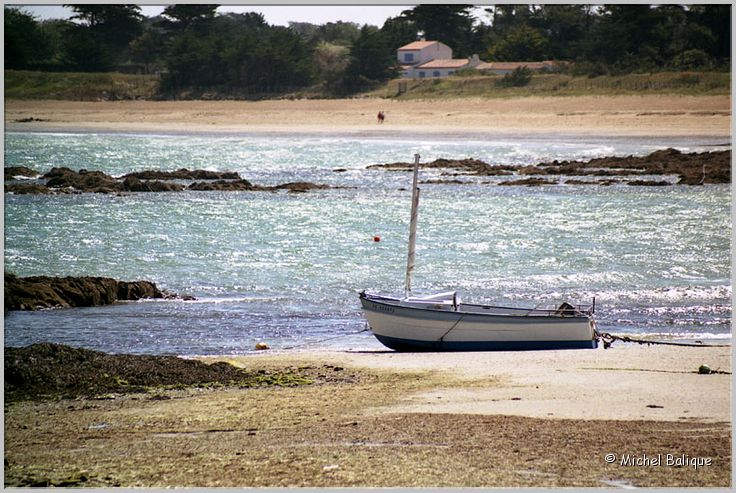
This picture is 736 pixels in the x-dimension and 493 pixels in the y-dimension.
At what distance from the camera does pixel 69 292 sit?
71.2ft

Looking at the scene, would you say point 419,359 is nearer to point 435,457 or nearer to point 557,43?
point 435,457

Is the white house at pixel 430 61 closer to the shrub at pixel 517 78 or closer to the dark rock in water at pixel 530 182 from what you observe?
the shrub at pixel 517 78

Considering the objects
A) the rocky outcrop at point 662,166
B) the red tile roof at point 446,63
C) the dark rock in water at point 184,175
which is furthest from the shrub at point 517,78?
the dark rock in water at point 184,175

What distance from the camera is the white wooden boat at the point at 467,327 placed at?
17.1 meters

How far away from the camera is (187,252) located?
28.9 m

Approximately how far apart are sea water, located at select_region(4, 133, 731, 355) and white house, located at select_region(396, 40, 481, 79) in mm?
13892

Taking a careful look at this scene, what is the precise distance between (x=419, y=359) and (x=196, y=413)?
4669mm

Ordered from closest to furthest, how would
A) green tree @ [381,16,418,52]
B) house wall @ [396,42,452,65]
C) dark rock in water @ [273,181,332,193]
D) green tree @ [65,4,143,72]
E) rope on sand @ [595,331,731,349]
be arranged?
rope on sand @ [595,331,731,349] → green tree @ [65,4,143,72] → dark rock in water @ [273,181,332,193] → green tree @ [381,16,418,52] → house wall @ [396,42,452,65]

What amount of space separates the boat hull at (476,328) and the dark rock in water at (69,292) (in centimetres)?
680

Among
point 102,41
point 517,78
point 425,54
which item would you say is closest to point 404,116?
point 425,54

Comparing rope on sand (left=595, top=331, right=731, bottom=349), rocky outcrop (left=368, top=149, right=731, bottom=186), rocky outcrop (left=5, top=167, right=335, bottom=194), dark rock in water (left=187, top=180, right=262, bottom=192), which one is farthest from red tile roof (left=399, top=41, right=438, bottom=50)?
rope on sand (left=595, top=331, right=731, bottom=349)

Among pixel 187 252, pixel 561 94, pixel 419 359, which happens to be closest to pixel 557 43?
pixel 561 94

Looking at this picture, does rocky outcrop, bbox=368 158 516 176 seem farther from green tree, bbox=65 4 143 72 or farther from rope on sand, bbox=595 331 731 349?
rope on sand, bbox=595 331 731 349

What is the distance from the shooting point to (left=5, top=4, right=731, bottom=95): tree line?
1877 inches
